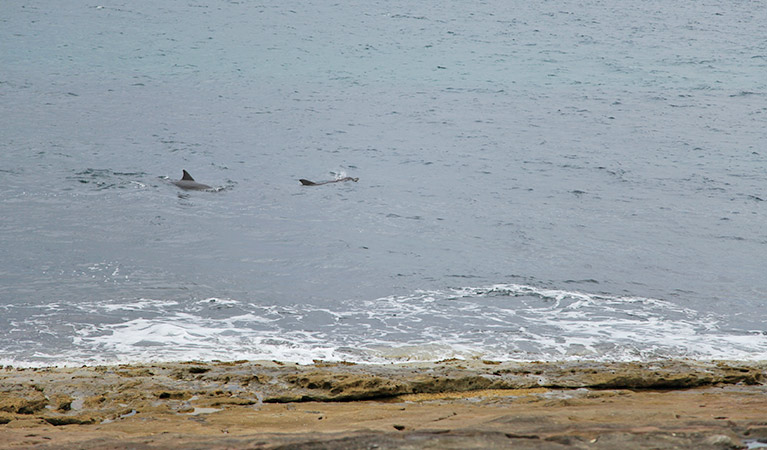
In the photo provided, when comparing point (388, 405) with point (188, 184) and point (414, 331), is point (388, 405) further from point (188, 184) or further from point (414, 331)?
point (188, 184)

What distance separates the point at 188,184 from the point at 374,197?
3745 mm

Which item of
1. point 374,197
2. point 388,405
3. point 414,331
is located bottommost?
point 374,197

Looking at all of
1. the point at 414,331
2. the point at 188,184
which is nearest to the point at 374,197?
the point at 188,184

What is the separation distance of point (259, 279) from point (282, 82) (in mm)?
17503

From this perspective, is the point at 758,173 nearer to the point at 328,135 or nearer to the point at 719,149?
the point at 719,149

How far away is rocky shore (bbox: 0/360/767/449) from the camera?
4.36 m

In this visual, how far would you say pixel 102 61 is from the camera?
2977cm

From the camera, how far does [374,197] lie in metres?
16.8

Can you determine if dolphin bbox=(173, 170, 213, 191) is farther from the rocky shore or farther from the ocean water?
the rocky shore

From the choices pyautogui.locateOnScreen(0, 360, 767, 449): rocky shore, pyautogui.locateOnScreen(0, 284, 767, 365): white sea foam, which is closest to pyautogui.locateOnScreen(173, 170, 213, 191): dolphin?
pyautogui.locateOnScreen(0, 284, 767, 365): white sea foam

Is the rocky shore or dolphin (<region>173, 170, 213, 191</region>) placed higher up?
the rocky shore

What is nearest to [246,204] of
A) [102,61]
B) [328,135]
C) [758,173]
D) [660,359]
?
[328,135]

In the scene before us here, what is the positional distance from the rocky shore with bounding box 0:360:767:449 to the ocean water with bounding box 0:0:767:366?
55.2 inches

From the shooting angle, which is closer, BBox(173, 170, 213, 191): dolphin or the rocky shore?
the rocky shore
